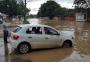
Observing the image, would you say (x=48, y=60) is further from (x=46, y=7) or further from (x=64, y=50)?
(x=46, y=7)

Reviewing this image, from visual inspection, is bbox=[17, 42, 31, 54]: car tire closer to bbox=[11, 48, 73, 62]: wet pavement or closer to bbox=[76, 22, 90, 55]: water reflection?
bbox=[11, 48, 73, 62]: wet pavement

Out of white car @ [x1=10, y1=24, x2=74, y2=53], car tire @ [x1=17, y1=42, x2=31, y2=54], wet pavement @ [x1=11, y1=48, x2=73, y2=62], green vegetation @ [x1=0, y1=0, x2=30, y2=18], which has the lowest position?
wet pavement @ [x1=11, y1=48, x2=73, y2=62]

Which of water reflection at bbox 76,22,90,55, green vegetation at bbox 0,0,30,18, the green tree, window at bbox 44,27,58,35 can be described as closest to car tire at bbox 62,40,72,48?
water reflection at bbox 76,22,90,55

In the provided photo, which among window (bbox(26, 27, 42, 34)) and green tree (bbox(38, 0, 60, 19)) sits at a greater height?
green tree (bbox(38, 0, 60, 19))

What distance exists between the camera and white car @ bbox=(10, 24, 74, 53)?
40.6 ft

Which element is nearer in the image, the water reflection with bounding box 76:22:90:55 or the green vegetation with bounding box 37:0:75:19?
the water reflection with bounding box 76:22:90:55

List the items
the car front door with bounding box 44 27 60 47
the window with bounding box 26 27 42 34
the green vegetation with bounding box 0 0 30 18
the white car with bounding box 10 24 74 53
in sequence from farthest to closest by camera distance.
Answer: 1. the green vegetation with bounding box 0 0 30 18
2. the car front door with bounding box 44 27 60 47
3. the window with bounding box 26 27 42 34
4. the white car with bounding box 10 24 74 53

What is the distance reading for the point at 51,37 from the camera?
13273 mm

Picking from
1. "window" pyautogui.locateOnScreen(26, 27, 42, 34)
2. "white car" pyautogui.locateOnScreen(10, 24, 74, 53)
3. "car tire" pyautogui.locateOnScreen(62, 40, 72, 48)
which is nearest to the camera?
"white car" pyautogui.locateOnScreen(10, 24, 74, 53)

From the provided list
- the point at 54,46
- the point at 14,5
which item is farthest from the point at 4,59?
the point at 14,5

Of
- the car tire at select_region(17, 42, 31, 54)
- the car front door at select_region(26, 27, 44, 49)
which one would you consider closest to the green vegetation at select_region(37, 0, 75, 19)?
the car front door at select_region(26, 27, 44, 49)

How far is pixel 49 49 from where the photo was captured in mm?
13633

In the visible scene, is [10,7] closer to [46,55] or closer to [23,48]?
[23,48]

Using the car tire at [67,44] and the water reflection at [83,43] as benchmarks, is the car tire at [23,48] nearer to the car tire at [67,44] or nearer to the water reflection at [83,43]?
the car tire at [67,44]
